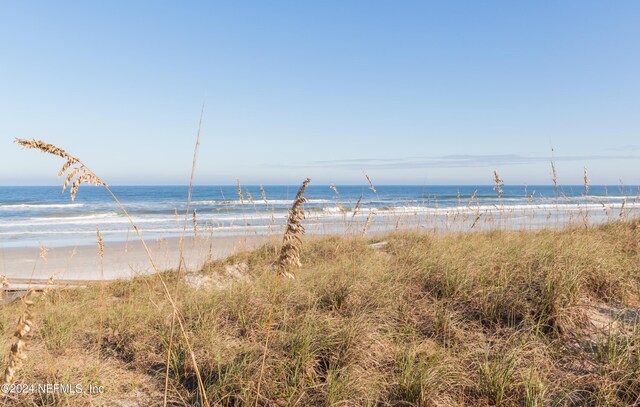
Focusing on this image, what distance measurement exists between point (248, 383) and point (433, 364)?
4.66 ft

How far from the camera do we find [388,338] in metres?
3.54

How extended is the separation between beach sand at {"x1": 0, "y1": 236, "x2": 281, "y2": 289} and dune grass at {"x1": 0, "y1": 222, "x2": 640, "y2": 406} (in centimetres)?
399

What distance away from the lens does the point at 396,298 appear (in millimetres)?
4172

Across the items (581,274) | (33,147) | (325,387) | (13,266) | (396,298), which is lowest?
(13,266)

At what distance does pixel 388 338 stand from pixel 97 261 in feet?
36.7

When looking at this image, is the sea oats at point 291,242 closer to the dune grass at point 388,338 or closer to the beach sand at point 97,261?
the dune grass at point 388,338

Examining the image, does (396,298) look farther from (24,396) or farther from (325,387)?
(24,396)

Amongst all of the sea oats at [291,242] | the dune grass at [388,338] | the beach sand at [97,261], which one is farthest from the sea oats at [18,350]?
the beach sand at [97,261]

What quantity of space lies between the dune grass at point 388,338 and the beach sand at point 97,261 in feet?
13.1

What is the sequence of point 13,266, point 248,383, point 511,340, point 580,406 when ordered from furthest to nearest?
point 13,266, point 511,340, point 248,383, point 580,406

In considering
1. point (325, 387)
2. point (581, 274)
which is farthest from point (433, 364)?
point (581, 274)

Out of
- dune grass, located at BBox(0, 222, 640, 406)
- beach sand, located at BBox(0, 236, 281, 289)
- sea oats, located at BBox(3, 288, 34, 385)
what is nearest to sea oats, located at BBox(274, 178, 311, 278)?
dune grass, located at BBox(0, 222, 640, 406)

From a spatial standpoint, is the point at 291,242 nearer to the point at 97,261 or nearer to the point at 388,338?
the point at 388,338

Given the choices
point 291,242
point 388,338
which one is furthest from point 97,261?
point 291,242
